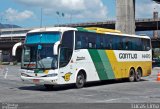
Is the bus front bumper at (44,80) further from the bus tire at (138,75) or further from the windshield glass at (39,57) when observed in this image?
the bus tire at (138,75)

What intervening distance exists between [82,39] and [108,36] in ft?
10.0

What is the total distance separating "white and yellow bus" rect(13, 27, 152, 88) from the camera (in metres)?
19.9

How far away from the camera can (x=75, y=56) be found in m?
21.2

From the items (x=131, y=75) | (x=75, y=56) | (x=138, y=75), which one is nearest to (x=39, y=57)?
(x=75, y=56)

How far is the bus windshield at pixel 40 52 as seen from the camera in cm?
1980

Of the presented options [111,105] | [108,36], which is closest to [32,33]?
[108,36]

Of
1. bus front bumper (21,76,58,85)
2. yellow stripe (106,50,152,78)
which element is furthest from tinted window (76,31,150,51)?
bus front bumper (21,76,58,85)

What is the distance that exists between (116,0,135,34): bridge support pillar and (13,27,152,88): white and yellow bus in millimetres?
27772

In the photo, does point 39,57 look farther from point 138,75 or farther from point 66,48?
point 138,75

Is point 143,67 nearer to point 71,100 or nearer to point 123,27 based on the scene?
point 71,100

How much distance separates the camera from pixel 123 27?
182 feet

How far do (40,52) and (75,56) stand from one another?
2058 millimetres

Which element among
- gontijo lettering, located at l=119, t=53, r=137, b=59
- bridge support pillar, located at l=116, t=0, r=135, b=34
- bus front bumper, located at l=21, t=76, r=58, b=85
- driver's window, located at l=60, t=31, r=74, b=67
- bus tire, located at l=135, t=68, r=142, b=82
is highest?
bridge support pillar, located at l=116, t=0, r=135, b=34

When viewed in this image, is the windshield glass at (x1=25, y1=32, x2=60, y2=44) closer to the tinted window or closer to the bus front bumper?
the tinted window
